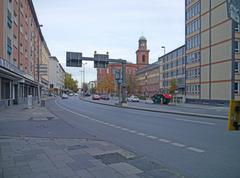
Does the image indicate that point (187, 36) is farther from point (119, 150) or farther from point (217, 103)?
point (119, 150)

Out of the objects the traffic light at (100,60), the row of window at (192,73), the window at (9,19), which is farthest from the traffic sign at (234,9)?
the row of window at (192,73)

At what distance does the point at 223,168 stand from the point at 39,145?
570cm

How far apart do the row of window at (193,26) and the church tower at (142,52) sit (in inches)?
2911

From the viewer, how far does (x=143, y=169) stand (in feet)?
21.3

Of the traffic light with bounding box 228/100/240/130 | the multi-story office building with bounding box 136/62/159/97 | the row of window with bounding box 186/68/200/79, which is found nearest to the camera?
the traffic light with bounding box 228/100/240/130

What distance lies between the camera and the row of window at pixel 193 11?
54.0 meters

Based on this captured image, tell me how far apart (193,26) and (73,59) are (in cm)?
2804

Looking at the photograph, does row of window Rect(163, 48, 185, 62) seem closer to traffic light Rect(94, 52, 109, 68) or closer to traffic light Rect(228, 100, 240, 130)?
traffic light Rect(94, 52, 109, 68)

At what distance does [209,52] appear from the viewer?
49188mm

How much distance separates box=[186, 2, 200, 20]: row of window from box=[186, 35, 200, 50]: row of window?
4394mm

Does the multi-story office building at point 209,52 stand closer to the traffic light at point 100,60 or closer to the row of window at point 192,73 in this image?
the row of window at point 192,73

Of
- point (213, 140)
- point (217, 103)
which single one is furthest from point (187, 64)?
point (213, 140)

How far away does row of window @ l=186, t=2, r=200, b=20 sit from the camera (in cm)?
5400

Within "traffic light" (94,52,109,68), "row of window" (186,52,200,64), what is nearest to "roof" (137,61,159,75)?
"row of window" (186,52,200,64)
